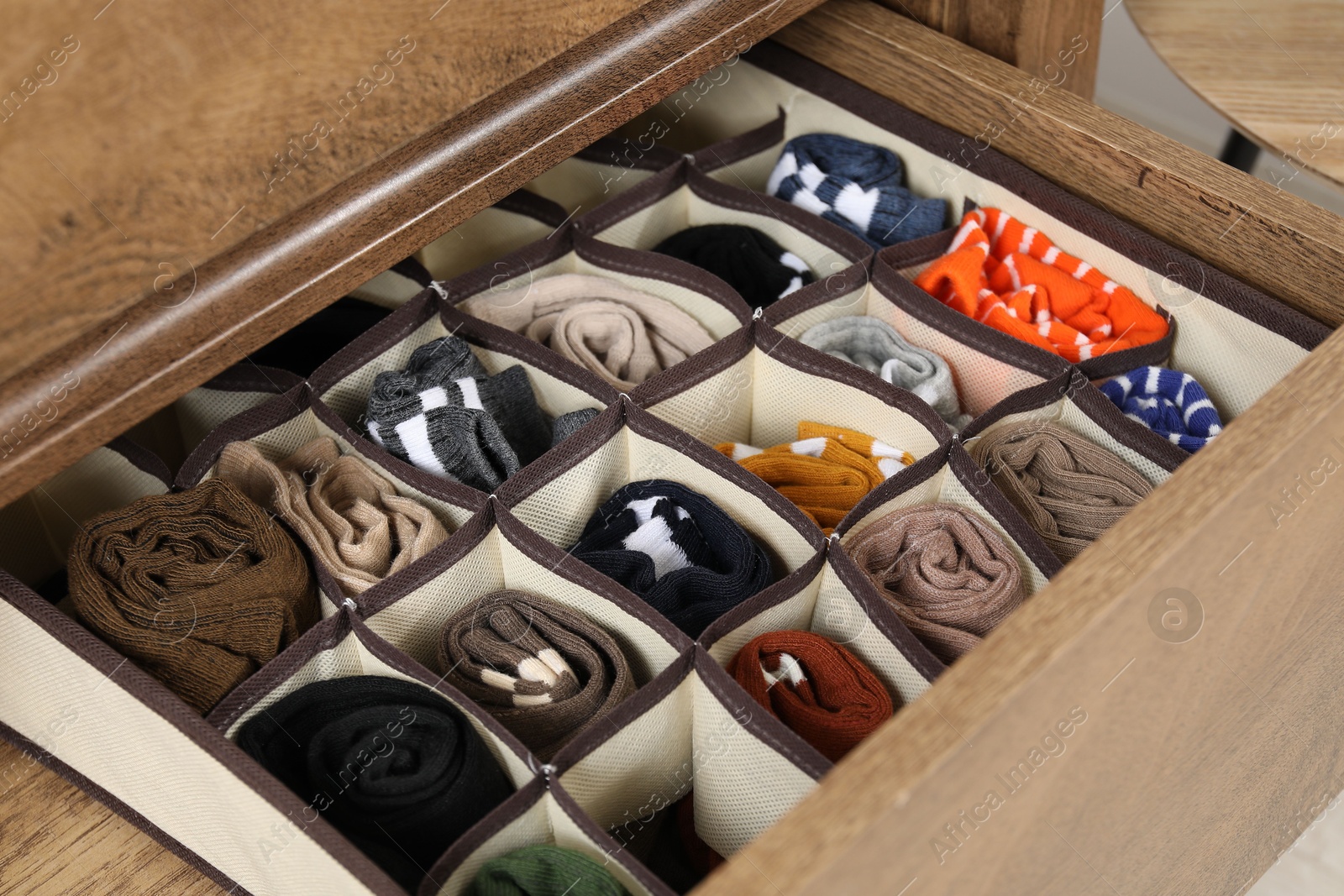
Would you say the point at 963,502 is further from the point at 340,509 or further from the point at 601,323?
the point at 340,509

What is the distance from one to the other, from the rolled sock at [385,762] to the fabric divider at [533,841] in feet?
0.22

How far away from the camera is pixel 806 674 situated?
39.5 inches

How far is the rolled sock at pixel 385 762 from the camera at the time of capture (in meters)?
0.90

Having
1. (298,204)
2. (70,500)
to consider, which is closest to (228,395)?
(70,500)

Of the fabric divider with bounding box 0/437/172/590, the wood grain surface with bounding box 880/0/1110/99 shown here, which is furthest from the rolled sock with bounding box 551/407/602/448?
the wood grain surface with bounding box 880/0/1110/99

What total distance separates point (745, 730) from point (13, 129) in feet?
1.98

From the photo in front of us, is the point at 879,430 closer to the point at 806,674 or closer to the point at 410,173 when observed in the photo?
the point at 806,674

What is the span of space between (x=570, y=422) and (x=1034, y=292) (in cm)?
51

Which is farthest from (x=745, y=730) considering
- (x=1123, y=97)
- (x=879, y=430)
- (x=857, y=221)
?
(x=1123, y=97)

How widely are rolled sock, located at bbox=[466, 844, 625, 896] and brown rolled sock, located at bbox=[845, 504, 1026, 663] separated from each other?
0.36 meters

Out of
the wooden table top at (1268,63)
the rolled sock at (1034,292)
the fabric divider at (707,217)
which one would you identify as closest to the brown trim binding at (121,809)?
the fabric divider at (707,217)

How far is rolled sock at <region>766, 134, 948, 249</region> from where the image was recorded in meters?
1.36

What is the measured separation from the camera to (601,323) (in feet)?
4.22

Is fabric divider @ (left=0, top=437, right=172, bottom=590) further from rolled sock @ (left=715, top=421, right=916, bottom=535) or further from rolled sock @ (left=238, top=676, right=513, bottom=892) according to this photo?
rolled sock @ (left=715, top=421, right=916, bottom=535)
